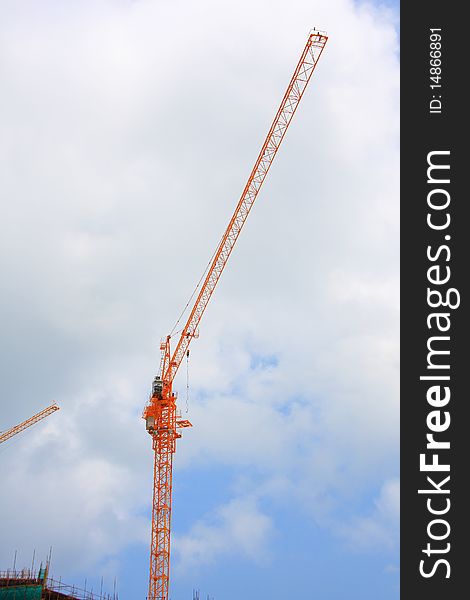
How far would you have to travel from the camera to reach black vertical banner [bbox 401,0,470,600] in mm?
36688

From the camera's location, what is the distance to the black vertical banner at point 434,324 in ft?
120

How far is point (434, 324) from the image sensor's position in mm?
38000

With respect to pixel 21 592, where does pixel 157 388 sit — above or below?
above

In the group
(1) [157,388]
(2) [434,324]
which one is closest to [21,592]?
(1) [157,388]

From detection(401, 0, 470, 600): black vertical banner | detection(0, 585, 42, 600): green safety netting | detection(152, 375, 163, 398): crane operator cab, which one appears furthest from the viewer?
detection(152, 375, 163, 398): crane operator cab

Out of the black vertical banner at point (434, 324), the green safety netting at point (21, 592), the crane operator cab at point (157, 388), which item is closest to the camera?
the black vertical banner at point (434, 324)

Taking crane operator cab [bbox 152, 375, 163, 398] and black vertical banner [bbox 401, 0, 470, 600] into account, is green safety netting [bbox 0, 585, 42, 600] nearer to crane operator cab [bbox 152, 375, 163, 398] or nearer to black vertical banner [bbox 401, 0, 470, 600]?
crane operator cab [bbox 152, 375, 163, 398]

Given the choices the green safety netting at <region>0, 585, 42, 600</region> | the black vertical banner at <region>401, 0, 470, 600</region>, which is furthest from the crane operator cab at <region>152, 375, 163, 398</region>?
the black vertical banner at <region>401, 0, 470, 600</region>

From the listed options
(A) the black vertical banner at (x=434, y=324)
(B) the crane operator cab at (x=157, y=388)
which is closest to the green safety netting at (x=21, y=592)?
(B) the crane operator cab at (x=157, y=388)

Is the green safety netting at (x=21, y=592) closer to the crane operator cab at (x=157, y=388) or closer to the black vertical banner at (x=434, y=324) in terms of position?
the crane operator cab at (x=157, y=388)

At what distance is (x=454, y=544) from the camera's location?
1441 inches

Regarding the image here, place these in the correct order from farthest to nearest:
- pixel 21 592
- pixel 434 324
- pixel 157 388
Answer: pixel 157 388 < pixel 21 592 < pixel 434 324

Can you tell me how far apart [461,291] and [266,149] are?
65.3 metres

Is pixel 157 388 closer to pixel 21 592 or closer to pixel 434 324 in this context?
pixel 21 592
